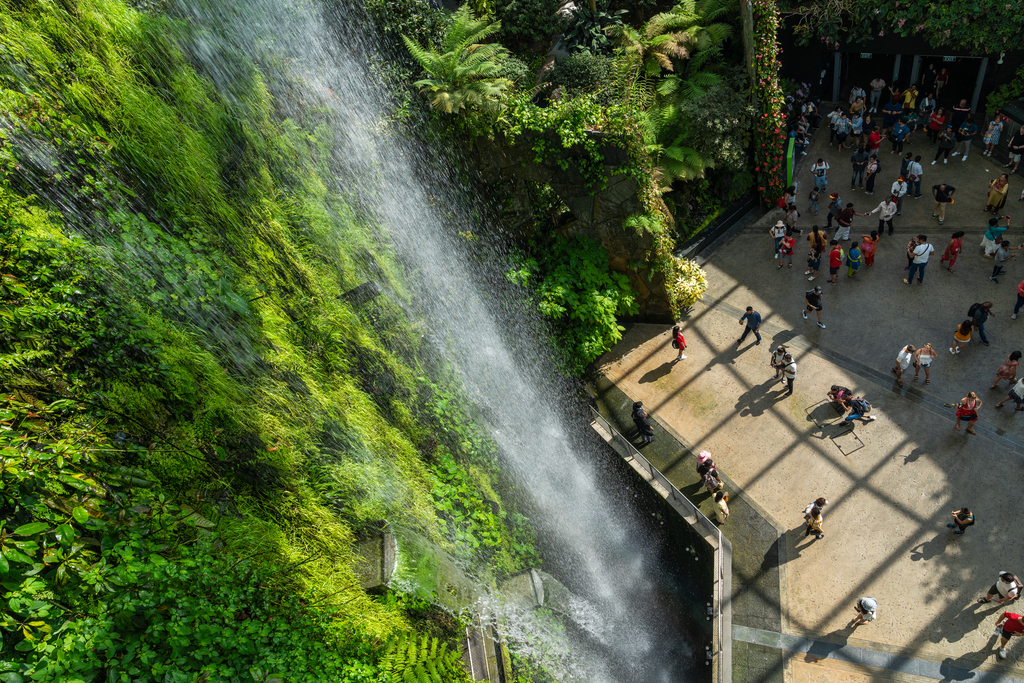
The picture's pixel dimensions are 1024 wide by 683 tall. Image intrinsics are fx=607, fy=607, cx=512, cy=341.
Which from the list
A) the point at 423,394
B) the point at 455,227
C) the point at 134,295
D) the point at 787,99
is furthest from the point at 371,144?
the point at 787,99

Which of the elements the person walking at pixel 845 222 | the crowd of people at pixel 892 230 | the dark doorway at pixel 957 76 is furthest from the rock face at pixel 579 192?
the dark doorway at pixel 957 76

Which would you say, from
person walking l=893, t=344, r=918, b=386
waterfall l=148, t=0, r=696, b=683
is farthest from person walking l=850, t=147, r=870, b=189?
waterfall l=148, t=0, r=696, b=683

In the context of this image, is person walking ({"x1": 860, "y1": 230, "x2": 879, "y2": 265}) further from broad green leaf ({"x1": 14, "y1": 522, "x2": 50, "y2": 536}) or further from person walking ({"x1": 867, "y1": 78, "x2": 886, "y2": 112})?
broad green leaf ({"x1": 14, "y1": 522, "x2": 50, "y2": 536})

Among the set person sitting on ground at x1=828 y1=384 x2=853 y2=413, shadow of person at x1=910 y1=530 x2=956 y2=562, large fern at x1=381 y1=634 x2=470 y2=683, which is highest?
large fern at x1=381 y1=634 x2=470 y2=683

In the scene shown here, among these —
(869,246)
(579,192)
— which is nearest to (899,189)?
(869,246)

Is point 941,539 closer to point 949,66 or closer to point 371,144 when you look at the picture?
point 371,144
